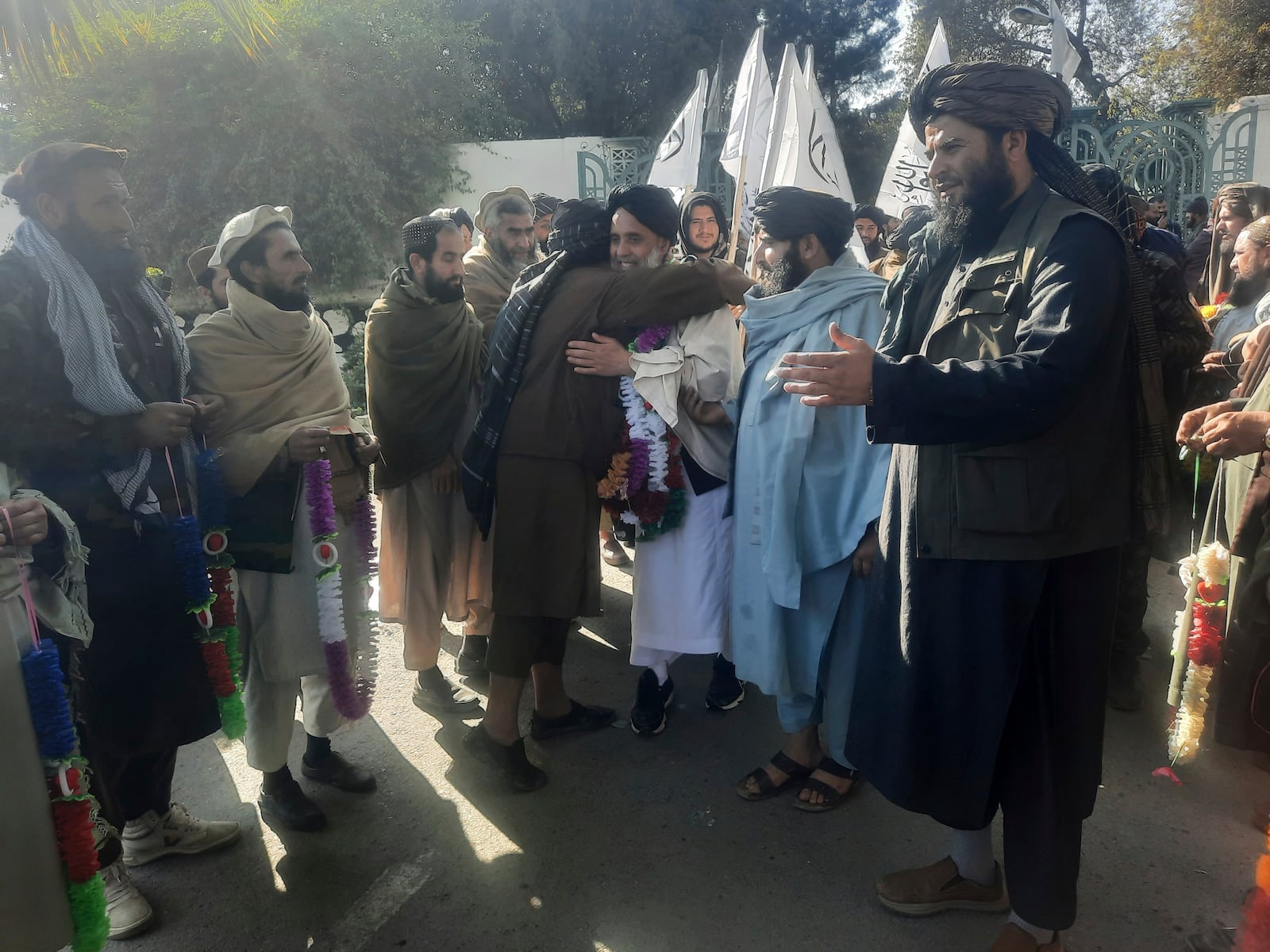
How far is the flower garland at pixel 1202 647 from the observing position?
2.46 m

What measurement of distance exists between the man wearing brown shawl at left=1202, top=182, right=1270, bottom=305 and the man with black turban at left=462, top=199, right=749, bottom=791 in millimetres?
4047

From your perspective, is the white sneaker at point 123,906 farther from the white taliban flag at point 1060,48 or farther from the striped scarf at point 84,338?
the white taliban flag at point 1060,48

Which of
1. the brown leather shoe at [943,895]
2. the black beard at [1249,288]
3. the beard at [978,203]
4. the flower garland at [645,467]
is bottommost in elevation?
the brown leather shoe at [943,895]

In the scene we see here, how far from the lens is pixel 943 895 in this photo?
8.25 ft

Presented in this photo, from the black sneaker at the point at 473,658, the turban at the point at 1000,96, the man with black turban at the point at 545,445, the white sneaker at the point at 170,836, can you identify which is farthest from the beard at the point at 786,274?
the white sneaker at the point at 170,836

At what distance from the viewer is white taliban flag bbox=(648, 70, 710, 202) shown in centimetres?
788

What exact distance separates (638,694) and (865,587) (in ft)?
3.84

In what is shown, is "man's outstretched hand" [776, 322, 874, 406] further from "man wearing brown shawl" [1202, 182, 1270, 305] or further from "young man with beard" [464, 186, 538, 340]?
"man wearing brown shawl" [1202, 182, 1270, 305]

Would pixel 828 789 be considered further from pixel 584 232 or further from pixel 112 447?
pixel 112 447

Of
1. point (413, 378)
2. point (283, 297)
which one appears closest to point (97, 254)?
point (283, 297)

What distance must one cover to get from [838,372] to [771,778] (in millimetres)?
1800

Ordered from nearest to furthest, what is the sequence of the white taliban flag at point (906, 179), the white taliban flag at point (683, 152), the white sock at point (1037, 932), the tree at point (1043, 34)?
the white sock at point (1037, 932)
the white taliban flag at point (906, 179)
the white taliban flag at point (683, 152)
the tree at point (1043, 34)

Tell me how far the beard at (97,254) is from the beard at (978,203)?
2.34 meters

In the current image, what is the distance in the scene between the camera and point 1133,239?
2711 mm
